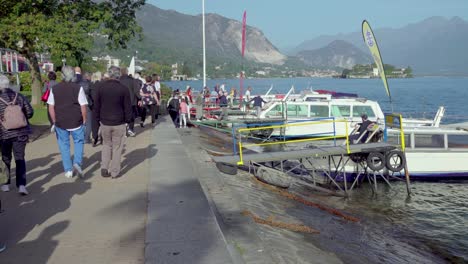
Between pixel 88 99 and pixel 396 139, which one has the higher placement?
pixel 88 99

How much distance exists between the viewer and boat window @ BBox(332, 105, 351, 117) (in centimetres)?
2564

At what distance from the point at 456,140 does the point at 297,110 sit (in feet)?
30.7

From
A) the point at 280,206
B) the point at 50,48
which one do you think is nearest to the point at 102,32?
the point at 50,48

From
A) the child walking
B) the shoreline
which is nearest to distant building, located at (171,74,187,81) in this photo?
the child walking

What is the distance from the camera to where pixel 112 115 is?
9.30 meters

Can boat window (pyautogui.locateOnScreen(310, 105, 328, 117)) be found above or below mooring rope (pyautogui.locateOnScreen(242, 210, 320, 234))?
above

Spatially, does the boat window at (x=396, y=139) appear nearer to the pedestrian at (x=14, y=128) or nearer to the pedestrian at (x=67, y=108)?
the pedestrian at (x=67, y=108)

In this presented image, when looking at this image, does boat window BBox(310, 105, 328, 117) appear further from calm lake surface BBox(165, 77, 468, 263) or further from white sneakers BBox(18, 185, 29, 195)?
Result: white sneakers BBox(18, 185, 29, 195)

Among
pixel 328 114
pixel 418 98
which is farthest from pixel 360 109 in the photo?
pixel 418 98

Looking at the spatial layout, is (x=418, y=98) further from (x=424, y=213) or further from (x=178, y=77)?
(x=178, y=77)

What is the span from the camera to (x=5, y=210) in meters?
7.14

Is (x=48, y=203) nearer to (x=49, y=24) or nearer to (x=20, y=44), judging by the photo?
(x=49, y=24)

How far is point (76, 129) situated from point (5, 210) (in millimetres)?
2343

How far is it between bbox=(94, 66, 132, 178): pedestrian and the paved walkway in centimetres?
37
